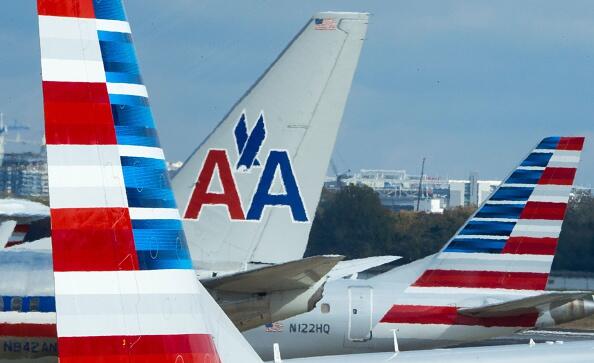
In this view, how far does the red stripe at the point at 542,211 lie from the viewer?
25.1 m

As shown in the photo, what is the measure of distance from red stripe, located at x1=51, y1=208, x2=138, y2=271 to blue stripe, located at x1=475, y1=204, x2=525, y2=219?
68.0 ft

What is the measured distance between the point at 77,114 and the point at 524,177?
21289 millimetres

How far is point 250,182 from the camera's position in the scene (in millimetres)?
15812

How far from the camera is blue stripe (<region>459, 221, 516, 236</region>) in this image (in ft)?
82.1

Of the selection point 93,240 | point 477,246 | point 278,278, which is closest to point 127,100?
point 93,240

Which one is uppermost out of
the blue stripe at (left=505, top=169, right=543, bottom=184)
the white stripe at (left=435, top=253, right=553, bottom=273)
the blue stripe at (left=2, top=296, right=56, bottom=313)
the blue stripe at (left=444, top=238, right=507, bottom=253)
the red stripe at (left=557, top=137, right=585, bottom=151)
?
the blue stripe at (left=2, top=296, right=56, bottom=313)

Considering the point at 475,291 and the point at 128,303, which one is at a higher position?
the point at 128,303

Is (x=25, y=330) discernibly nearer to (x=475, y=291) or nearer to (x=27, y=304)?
(x=27, y=304)

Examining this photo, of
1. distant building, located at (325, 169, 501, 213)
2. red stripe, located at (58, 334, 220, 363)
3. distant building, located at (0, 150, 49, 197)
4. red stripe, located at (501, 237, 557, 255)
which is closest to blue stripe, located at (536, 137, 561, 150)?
red stripe, located at (501, 237, 557, 255)

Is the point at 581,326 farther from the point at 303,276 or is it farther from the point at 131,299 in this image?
the point at 131,299

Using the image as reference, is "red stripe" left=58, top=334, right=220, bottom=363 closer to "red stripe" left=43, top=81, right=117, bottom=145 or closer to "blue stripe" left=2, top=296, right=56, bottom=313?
"red stripe" left=43, top=81, right=117, bottom=145

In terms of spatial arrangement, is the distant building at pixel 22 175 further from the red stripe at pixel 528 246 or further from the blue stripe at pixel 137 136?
the red stripe at pixel 528 246

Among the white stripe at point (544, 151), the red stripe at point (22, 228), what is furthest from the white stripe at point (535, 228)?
the red stripe at point (22, 228)

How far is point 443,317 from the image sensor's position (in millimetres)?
23375
